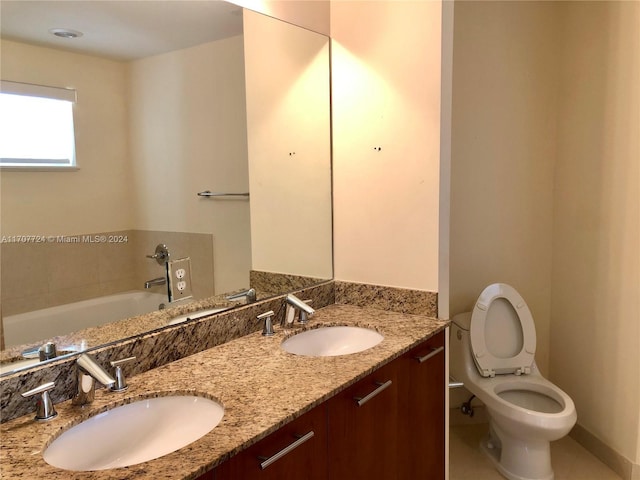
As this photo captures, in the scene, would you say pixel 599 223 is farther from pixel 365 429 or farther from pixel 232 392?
pixel 232 392

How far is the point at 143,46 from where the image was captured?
5.25 ft

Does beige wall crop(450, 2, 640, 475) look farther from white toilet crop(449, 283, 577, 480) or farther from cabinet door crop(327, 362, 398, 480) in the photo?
cabinet door crop(327, 362, 398, 480)

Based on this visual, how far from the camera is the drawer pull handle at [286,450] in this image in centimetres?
114

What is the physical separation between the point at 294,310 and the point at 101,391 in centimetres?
80

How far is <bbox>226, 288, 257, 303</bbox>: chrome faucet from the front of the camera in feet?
6.23

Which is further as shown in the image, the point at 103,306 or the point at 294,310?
the point at 294,310

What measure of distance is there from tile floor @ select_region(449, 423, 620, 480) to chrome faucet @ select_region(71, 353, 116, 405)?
1.89 m

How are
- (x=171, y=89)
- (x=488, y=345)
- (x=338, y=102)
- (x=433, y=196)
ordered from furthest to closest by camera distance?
(x=488, y=345), (x=338, y=102), (x=433, y=196), (x=171, y=89)

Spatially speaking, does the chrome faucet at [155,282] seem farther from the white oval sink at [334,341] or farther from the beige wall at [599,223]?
the beige wall at [599,223]

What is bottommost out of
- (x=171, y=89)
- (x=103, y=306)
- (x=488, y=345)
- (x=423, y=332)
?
(x=488, y=345)

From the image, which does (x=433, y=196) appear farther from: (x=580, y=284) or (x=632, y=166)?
(x=580, y=284)

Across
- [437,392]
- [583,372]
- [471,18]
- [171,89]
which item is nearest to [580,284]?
[583,372]

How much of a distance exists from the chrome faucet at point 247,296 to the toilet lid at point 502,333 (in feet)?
3.87

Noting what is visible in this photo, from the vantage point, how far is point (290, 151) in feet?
7.38
